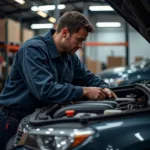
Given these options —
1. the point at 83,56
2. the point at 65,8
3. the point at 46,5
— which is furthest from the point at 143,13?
the point at 65,8

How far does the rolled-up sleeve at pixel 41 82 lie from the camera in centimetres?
226

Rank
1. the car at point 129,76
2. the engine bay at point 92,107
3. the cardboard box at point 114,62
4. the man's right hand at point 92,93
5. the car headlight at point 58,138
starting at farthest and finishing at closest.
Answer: the cardboard box at point 114,62, the car at point 129,76, the man's right hand at point 92,93, the engine bay at point 92,107, the car headlight at point 58,138

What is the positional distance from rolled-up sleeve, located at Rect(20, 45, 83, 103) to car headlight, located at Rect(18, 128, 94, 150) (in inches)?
17.3

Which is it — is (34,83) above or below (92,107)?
above

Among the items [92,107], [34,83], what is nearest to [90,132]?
[92,107]

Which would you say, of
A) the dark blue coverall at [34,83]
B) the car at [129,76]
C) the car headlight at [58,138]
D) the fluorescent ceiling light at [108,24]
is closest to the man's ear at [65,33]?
the dark blue coverall at [34,83]

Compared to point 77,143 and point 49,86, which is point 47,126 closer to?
point 77,143

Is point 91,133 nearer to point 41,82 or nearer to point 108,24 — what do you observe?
point 41,82

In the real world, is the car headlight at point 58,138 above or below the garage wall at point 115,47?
below

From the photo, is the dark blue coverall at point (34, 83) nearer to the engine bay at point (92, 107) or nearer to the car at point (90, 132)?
the engine bay at point (92, 107)

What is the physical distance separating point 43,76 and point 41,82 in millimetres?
62

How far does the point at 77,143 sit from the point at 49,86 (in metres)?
0.61

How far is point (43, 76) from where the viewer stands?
2305mm

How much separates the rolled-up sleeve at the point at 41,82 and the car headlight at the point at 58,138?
0.44m
